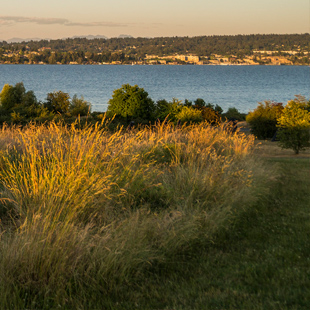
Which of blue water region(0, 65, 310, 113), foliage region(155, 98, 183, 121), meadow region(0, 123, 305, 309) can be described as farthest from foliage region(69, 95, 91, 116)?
blue water region(0, 65, 310, 113)

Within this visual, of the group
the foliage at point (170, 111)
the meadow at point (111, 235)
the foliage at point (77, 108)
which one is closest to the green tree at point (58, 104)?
the foliage at point (77, 108)

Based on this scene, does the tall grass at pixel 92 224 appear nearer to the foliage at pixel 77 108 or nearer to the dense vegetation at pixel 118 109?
the dense vegetation at pixel 118 109

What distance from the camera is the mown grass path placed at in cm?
425

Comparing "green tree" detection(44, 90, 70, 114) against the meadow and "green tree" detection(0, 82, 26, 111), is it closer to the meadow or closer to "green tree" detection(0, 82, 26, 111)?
"green tree" detection(0, 82, 26, 111)

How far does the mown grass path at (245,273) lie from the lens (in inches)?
167

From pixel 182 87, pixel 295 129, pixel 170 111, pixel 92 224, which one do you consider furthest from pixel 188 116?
pixel 182 87

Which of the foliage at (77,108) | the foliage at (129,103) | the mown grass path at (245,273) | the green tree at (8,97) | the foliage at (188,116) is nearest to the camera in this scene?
the mown grass path at (245,273)

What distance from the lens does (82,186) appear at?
5.82 meters

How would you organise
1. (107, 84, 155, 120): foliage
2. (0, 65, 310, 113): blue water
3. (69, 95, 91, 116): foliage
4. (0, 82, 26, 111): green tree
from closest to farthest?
(107, 84, 155, 120): foliage, (0, 82, 26, 111): green tree, (69, 95, 91, 116): foliage, (0, 65, 310, 113): blue water

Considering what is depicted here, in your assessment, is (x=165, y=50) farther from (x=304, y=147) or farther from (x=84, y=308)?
(x=84, y=308)

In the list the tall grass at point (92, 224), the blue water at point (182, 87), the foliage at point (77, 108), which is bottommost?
the blue water at point (182, 87)

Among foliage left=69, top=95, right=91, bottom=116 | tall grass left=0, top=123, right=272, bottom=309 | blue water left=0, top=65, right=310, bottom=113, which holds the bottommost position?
blue water left=0, top=65, right=310, bottom=113

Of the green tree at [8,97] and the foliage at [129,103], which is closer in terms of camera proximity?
the foliage at [129,103]

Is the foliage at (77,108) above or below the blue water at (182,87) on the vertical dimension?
above
